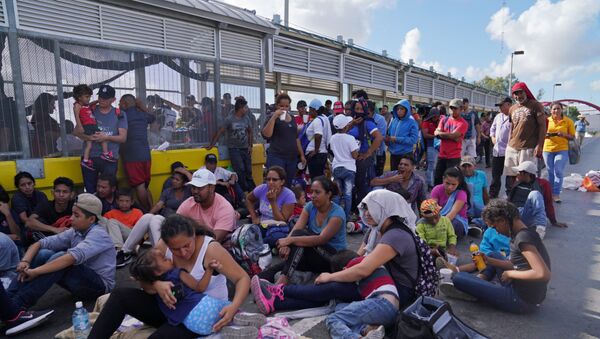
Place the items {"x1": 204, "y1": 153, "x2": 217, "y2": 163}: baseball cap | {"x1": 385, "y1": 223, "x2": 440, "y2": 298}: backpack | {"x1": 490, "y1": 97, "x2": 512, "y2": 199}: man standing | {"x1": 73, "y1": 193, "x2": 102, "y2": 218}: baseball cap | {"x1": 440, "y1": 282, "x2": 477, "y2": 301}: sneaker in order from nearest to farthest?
{"x1": 385, "y1": 223, "x2": 440, "y2": 298}: backpack → {"x1": 73, "y1": 193, "x2": 102, "y2": 218}: baseball cap → {"x1": 440, "y1": 282, "x2": 477, "y2": 301}: sneaker → {"x1": 204, "y1": 153, "x2": 217, "y2": 163}: baseball cap → {"x1": 490, "y1": 97, "x2": 512, "y2": 199}: man standing

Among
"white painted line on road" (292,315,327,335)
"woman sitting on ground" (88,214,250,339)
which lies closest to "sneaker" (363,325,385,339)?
"white painted line on road" (292,315,327,335)

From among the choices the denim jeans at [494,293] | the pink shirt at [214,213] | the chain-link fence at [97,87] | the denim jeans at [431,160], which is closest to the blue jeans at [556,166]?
the denim jeans at [431,160]

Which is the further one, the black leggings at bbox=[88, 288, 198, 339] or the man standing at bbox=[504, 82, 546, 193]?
the man standing at bbox=[504, 82, 546, 193]

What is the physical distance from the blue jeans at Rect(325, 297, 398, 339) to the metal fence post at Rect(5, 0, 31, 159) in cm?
443

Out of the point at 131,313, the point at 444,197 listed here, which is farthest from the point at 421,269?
the point at 444,197

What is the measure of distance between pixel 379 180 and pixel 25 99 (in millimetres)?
4701

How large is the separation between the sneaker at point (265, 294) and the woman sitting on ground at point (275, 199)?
58.4 inches

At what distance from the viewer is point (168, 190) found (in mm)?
5773

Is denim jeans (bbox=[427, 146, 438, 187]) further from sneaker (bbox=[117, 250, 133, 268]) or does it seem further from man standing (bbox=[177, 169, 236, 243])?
sneaker (bbox=[117, 250, 133, 268])

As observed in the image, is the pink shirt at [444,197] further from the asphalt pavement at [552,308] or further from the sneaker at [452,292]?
the sneaker at [452,292]

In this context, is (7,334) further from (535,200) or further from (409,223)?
(535,200)

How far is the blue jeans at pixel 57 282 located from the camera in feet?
10.6

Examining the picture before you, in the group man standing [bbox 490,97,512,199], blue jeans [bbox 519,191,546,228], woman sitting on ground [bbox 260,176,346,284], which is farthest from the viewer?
man standing [bbox 490,97,512,199]

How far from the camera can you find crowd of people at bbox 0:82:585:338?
107 inches
